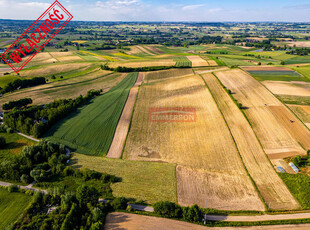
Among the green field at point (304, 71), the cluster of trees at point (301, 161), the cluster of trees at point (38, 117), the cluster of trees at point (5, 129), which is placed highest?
the green field at point (304, 71)

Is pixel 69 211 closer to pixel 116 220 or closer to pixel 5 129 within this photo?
pixel 116 220

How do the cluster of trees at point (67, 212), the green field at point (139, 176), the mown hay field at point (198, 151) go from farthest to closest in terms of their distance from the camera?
the green field at point (139, 176) → the mown hay field at point (198, 151) → the cluster of trees at point (67, 212)

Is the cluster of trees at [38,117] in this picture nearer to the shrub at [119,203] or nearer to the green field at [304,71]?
the shrub at [119,203]

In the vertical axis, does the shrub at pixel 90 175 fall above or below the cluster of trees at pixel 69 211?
above

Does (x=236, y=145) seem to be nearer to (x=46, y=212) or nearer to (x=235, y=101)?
(x=235, y=101)

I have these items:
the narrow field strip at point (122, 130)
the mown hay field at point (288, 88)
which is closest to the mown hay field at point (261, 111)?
the mown hay field at point (288, 88)

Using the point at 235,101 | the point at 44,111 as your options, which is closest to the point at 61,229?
the point at 44,111

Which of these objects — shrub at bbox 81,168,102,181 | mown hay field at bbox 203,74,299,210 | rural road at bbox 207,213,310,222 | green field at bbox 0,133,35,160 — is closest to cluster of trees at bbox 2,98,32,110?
green field at bbox 0,133,35,160
